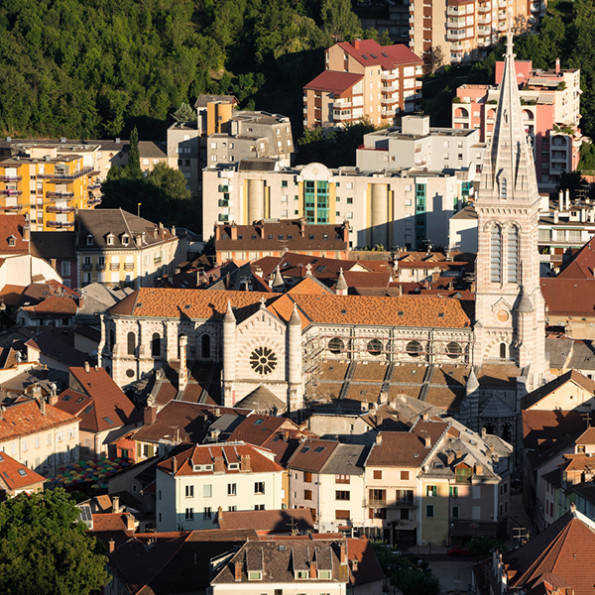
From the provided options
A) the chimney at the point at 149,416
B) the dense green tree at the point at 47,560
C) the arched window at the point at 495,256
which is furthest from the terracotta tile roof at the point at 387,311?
the dense green tree at the point at 47,560

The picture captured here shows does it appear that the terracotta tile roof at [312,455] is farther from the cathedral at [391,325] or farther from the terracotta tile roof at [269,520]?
the cathedral at [391,325]

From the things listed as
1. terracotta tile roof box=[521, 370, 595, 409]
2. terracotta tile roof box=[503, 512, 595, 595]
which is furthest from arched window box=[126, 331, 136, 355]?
terracotta tile roof box=[503, 512, 595, 595]

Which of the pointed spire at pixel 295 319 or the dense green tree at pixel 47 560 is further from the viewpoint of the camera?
the pointed spire at pixel 295 319

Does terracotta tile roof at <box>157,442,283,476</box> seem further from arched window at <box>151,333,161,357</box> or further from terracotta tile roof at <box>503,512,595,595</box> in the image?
arched window at <box>151,333,161,357</box>

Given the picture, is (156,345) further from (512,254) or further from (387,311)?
(512,254)

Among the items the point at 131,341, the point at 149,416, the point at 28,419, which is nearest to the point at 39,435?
the point at 28,419

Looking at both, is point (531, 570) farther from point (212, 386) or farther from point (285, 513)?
point (212, 386)
